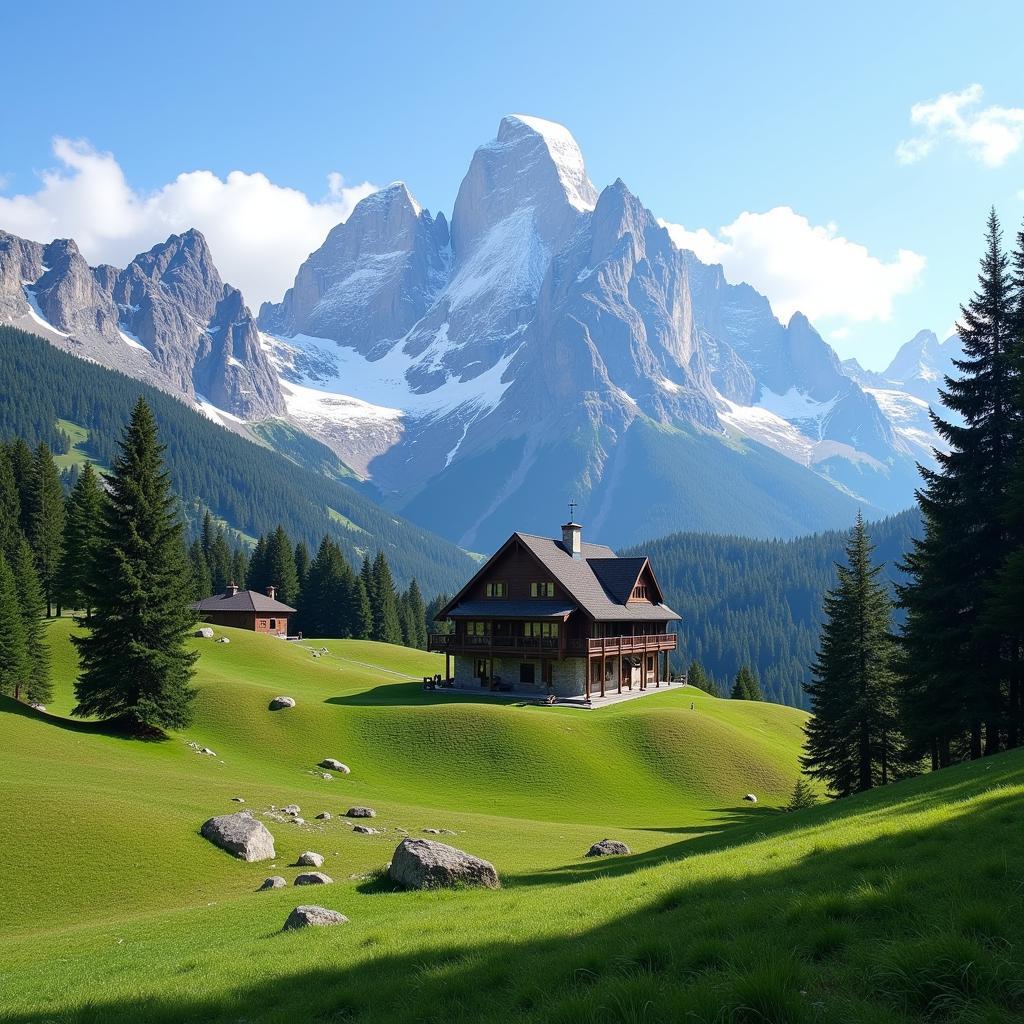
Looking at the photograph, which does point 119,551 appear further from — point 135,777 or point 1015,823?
point 1015,823

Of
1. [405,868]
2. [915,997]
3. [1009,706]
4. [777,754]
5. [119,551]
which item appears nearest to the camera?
[915,997]

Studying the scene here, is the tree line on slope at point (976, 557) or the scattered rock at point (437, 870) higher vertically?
the tree line on slope at point (976, 557)

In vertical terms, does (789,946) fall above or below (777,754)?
above

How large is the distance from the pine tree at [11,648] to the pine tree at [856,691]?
149 ft

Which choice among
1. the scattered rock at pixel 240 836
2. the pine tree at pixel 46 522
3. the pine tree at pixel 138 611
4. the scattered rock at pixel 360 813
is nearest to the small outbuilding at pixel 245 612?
the pine tree at pixel 46 522

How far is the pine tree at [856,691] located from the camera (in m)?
40.0

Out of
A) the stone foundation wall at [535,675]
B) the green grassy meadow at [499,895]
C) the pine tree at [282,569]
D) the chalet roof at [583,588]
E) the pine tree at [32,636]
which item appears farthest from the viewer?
the pine tree at [282,569]

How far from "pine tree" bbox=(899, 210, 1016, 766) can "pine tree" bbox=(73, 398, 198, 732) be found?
116 ft

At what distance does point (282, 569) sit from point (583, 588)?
7185 centimetres

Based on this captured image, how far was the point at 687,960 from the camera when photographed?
7.91 metres

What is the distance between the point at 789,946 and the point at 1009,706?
28280 mm

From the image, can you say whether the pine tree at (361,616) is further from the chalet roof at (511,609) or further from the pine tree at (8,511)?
the chalet roof at (511,609)

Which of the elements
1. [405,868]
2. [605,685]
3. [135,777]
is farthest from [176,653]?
[605,685]

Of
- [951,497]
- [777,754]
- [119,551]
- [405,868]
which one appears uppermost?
[951,497]
